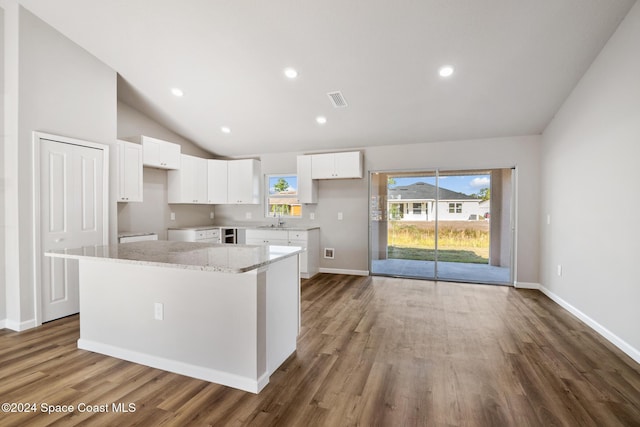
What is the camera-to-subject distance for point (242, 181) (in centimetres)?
603

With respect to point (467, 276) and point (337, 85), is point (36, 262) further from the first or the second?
point (467, 276)

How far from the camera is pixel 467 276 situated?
540 centimetres

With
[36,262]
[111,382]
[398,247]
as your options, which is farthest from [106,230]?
[398,247]

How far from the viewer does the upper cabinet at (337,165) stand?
17.6 ft

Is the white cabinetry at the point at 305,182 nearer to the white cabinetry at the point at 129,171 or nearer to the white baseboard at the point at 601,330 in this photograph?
the white cabinetry at the point at 129,171

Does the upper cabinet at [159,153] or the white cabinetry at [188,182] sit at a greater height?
the upper cabinet at [159,153]

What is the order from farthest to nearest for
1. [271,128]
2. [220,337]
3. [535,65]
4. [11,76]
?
1. [271,128]
2. [535,65]
3. [11,76]
4. [220,337]

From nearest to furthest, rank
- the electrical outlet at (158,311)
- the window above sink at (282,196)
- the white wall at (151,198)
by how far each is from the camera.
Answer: the electrical outlet at (158,311), the white wall at (151,198), the window above sink at (282,196)

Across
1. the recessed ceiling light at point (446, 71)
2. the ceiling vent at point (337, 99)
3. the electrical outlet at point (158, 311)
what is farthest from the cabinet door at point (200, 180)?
the recessed ceiling light at point (446, 71)

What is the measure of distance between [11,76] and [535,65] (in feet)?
17.8

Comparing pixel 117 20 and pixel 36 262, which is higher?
pixel 117 20

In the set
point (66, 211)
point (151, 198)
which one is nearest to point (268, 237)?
point (151, 198)

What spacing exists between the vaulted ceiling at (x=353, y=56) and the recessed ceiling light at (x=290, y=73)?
69 millimetres

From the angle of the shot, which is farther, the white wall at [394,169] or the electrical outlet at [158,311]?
the white wall at [394,169]
